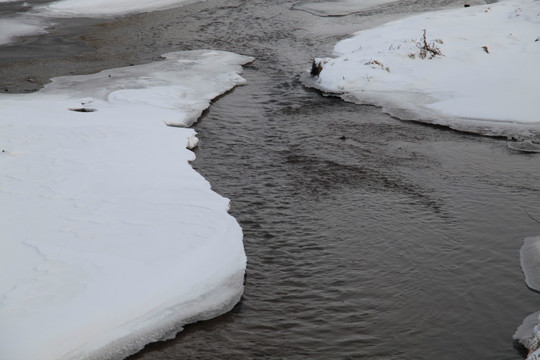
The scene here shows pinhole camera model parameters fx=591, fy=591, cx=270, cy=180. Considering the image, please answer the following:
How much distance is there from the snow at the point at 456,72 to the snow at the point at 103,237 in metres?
4.22

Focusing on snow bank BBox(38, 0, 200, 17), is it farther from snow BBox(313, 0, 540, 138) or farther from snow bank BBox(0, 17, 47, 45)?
snow BBox(313, 0, 540, 138)

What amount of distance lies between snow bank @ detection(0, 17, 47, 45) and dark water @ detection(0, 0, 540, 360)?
6149mm

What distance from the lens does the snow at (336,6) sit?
19938 millimetres

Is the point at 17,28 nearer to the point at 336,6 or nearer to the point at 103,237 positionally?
the point at 336,6

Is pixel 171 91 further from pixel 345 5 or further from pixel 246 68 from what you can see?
pixel 345 5

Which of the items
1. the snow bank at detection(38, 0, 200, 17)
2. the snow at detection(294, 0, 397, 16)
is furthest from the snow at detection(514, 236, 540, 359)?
the snow bank at detection(38, 0, 200, 17)

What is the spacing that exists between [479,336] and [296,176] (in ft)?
11.8

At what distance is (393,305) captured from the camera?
505 cm

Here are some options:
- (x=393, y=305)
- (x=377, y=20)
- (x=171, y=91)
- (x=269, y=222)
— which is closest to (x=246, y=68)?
(x=171, y=91)

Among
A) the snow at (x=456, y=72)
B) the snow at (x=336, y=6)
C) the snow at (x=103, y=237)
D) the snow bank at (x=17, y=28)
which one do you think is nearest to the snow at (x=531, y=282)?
A: the snow at (x=103, y=237)

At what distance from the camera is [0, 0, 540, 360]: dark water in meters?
4.66

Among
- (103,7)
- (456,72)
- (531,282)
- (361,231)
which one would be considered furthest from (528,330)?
(103,7)

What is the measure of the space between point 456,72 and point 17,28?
13.3m

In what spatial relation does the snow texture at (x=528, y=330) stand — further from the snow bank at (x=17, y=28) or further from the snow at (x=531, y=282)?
the snow bank at (x=17, y=28)
